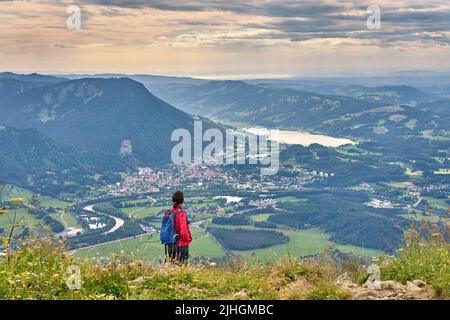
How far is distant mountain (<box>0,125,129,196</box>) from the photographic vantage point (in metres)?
148

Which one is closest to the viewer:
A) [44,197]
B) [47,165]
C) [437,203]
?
[437,203]

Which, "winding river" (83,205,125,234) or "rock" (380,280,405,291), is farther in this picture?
"winding river" (83,205,125,234)

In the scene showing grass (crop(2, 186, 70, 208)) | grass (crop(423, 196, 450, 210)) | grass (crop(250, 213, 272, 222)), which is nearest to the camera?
grass (crop(423, 196, 450, 210))

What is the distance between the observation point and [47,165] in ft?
584

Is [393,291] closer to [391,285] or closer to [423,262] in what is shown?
[391,285]

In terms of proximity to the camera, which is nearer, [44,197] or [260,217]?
[260,217]

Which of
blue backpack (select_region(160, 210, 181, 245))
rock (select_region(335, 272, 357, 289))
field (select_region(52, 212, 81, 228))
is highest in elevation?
blue backpack (select_region(160, 210, 181, 245))

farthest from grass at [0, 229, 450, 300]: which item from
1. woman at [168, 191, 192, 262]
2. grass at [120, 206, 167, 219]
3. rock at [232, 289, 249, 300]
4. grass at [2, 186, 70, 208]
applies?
grass at [2, 186, 70, 208]

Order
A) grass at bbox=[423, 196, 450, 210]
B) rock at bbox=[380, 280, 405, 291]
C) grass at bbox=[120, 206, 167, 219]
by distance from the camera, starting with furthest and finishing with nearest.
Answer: grass at bbox=[120, 206, 167, 219] < grass at bbox=[423, 196, 450, 210] < rock at bbox=[380, 280, 405, 291]

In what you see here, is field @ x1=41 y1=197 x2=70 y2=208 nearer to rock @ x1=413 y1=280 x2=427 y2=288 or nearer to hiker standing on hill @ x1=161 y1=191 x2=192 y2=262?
hiker standing on hill @ x1=161 y1=191 x2=192 y2=262

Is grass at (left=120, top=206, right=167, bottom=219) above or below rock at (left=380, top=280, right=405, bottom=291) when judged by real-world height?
below

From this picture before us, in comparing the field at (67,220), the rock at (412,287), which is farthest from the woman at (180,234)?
the field at (67,220)

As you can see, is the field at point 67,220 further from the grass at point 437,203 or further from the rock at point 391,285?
the rock at point 391,285

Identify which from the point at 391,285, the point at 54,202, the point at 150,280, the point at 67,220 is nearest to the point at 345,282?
the point at 391,285
